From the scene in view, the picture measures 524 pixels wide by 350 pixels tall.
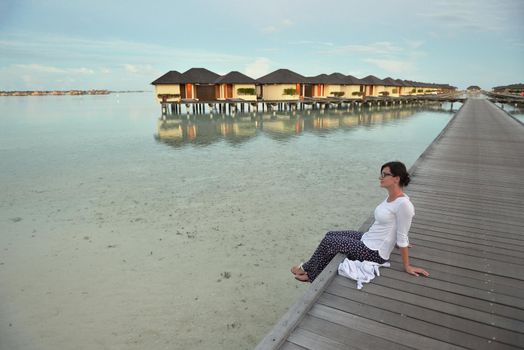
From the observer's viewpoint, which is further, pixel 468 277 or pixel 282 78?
pixel 282 78

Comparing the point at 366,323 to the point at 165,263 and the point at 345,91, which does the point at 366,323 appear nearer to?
the point at 165,263

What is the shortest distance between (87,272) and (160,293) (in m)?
1.60

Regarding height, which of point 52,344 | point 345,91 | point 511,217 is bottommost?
point 52,344

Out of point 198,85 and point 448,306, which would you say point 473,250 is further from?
point 198,85

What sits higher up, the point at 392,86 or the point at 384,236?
the point at 392,86

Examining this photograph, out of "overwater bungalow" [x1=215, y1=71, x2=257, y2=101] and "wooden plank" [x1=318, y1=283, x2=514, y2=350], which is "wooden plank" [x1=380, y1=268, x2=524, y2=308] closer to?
"wooden plank" [x1=318, y1=283, x2=514, y2=350]

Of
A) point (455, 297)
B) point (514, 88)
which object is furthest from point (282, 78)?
point (514, 88)

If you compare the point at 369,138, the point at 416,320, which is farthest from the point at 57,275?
the point at 369,138

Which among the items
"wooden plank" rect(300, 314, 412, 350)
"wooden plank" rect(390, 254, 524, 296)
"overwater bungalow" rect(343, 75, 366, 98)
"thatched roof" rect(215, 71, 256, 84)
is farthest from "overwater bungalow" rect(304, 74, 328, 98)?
"wooden plank" rect(300, 314, 412, 350)

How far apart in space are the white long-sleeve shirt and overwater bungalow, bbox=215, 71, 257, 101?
34.7 m

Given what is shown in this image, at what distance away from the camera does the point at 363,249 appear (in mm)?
3510

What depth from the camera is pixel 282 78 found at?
3781 centimetres

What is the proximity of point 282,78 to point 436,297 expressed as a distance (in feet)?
121

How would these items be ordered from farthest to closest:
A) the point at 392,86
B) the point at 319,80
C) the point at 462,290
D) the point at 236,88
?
1. the point at 392,86
2. the point at 319,80
3. the point at 236,88
4. the point at 462,290
